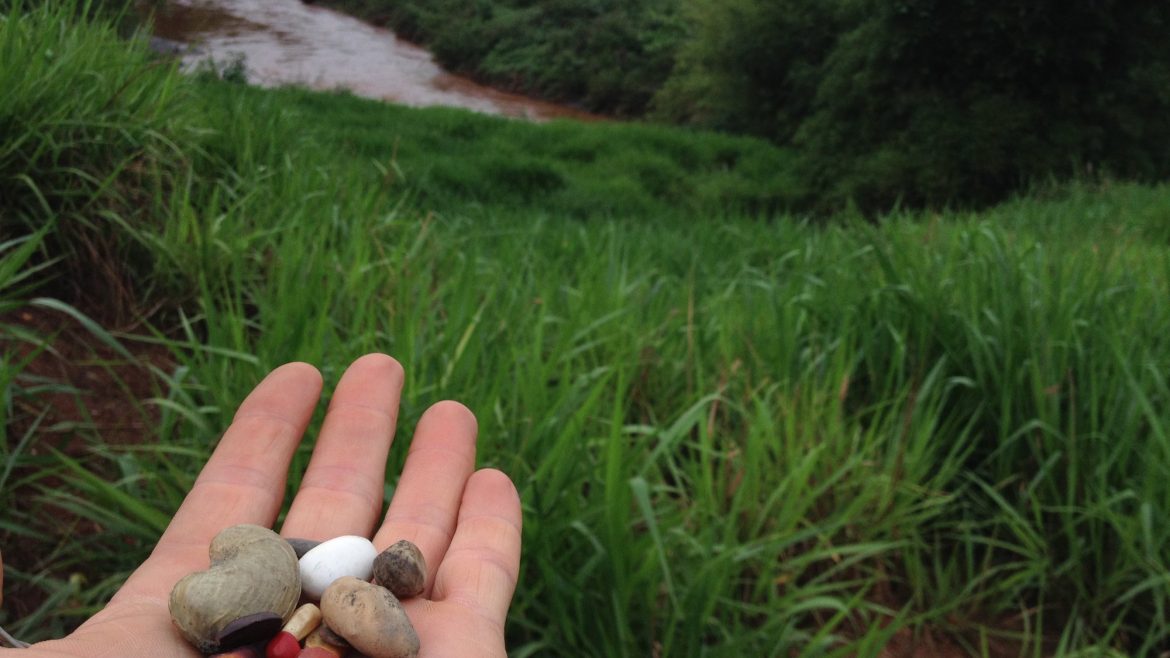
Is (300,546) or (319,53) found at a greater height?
(319,53)

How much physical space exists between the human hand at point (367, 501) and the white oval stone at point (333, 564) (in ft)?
0.30

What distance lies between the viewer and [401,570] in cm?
129

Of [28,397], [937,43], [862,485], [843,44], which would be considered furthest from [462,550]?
[843,44]

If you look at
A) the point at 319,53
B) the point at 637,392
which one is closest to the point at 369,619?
the point at 637,392

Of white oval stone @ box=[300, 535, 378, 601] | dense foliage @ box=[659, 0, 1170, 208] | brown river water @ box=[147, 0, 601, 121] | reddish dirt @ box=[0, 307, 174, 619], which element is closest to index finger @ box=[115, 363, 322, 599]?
white oval stone @ box=[300, 535, 378, 601]

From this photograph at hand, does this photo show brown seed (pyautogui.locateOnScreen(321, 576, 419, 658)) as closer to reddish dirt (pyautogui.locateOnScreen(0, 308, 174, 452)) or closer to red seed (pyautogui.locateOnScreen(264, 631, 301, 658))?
red seed (pyautogui.locateOnScreen(264, 631, 301, 658))

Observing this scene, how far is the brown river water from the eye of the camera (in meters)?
4.66

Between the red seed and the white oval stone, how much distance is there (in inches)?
4.9

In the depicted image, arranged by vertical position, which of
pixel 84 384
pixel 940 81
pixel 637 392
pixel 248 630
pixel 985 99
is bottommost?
pixel 84 384

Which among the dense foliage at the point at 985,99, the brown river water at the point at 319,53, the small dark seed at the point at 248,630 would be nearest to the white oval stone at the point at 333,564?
the small dark seed at the point at 248,630

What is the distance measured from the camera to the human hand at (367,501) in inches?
50.4

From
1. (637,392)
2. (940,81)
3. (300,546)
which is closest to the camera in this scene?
(300,546)

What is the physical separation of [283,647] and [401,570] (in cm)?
18

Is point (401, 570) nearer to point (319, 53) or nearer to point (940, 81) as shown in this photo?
point (319, 53)
